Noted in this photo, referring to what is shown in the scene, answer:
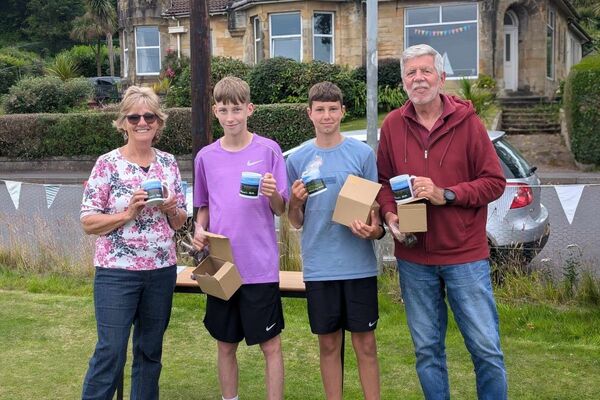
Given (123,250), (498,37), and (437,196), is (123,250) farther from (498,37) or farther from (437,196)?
(498,37)

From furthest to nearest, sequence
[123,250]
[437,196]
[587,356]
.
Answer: [587,356] → [123,250] → [437,196]

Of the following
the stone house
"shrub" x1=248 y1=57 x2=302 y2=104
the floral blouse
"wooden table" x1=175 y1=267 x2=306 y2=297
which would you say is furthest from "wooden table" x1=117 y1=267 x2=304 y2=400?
the stone house

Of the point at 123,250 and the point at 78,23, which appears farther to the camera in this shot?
the point at 78,23

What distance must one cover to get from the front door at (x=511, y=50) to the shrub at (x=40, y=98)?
1568 centimetres

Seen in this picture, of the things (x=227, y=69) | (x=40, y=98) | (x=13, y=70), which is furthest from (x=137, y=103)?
(x=13, y=70)

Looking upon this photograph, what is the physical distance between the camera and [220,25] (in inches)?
1133

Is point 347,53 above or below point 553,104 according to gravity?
above

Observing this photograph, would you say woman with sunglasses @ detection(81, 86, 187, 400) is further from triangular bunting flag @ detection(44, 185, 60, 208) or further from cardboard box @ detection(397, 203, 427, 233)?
triangular bunting flag @ detection(44, 185, 60, 208)

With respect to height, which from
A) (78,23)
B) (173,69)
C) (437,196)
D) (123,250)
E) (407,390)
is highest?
(78,23)

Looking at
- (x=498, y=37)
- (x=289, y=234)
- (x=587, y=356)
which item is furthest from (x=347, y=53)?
(x=587, y=356)

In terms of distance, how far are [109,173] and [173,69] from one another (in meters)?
26.0

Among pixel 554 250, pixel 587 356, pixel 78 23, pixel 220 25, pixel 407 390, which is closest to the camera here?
pixel 407 390

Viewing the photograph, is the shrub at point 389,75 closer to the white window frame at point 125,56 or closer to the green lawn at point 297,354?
the white window frame at point 125,56

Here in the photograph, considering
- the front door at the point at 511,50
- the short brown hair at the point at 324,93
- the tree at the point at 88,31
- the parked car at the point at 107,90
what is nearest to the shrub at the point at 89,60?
the tree at the point at 88,31
